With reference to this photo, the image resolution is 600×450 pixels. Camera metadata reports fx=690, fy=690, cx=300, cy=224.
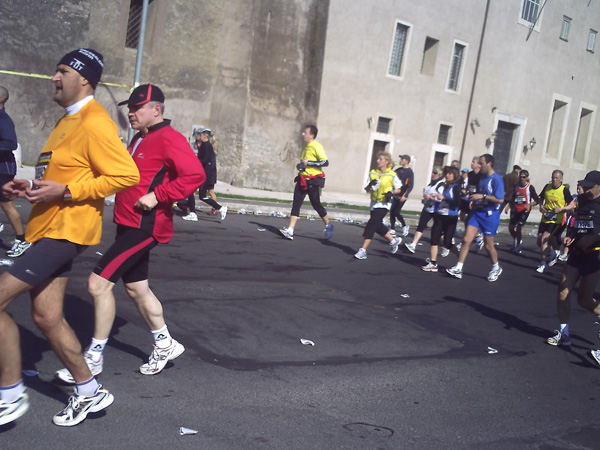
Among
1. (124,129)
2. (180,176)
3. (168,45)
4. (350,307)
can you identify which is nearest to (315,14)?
(168,45)

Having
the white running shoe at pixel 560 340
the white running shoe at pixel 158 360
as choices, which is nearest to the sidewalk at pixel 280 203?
the white running shoe at pixel 560 340

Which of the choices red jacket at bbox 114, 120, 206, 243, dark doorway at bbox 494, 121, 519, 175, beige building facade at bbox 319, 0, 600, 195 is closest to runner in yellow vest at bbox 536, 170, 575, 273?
red jacket at bbox 114, 120, 206, 243

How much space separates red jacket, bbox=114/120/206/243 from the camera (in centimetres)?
475

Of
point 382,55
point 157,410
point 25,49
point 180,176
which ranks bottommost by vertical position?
point 157,410

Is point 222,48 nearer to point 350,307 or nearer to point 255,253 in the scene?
point 255,253

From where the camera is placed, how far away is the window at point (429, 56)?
98.3 feet

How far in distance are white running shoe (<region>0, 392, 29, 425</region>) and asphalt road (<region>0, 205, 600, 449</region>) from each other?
73 mm

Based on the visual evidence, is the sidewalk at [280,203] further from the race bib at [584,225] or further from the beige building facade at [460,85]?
the race bib at [584,225]

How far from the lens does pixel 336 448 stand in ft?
13.8

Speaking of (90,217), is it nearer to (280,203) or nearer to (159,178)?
A: (159,178)

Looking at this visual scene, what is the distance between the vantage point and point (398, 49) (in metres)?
28.9

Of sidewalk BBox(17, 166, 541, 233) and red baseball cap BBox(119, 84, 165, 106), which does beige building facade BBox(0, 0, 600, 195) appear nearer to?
sidewalk BBox(17, 166, 541, 233)

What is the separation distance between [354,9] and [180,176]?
2321 centimetres

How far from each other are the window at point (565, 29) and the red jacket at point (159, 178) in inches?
1386
